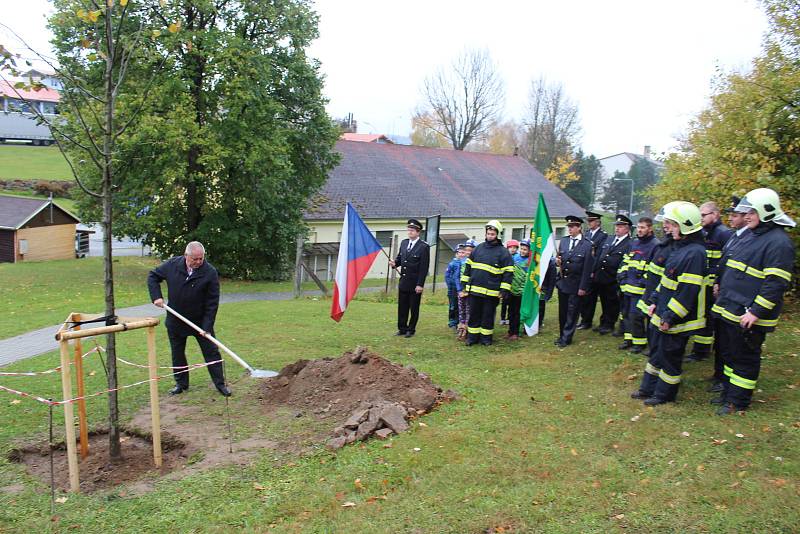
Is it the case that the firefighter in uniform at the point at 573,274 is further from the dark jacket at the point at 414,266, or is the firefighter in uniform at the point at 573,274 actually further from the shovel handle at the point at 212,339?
the shovel handle at the point at 212,339

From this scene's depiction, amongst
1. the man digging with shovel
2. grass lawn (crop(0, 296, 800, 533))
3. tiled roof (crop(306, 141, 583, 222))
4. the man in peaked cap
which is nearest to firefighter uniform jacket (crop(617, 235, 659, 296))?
grass lawn (crop(0, 296, 800, 533))

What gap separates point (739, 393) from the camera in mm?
6691

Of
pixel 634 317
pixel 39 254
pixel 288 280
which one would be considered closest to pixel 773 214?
pixel 634 317

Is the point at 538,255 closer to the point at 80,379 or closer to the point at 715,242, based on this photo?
the point at 715,242

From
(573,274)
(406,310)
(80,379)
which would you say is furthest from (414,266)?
(80,379)

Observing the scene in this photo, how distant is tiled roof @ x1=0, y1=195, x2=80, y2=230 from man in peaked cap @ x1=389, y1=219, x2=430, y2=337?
3173cm

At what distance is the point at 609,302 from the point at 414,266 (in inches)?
139

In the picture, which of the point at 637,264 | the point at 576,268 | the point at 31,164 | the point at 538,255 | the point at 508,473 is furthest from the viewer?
the point at 31,164

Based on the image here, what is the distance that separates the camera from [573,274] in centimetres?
1061

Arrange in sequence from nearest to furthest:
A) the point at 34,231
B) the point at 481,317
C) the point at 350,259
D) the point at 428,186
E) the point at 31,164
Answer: the point at 350,259 → the point at 481,317 → the point at 34,231 → the point at 428,186 → the point at 31,164

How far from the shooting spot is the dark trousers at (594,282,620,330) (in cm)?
1106

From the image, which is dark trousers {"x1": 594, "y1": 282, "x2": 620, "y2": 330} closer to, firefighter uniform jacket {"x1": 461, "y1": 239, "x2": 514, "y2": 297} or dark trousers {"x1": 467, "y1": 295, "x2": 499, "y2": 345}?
firefighter uniform jacket {"x1": 461, "y1": 239, "x2": 514, "y2": 297}

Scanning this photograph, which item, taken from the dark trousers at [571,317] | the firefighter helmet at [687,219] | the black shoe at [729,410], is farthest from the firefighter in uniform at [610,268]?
the black shoe at [729,410]

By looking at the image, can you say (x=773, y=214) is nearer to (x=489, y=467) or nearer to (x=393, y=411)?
(x=489, y=467)
